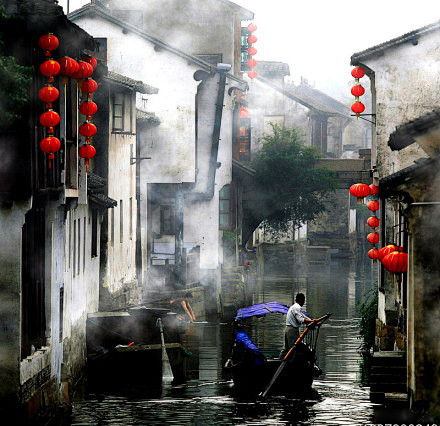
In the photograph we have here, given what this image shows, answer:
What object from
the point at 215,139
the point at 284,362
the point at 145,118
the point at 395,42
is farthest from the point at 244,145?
the point at 284,362

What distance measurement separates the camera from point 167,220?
38250 millimetres

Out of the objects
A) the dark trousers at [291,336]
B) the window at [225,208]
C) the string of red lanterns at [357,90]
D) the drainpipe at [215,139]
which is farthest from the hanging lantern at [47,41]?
the window at [225,208]

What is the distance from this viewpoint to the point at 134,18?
131ft

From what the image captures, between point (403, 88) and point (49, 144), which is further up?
point (403, 88)

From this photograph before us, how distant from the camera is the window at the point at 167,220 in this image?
3803 cm

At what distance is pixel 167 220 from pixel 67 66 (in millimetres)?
21767

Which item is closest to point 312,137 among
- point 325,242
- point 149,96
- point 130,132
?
point 325,242

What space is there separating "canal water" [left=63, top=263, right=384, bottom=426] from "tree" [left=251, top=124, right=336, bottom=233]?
20.2 metres

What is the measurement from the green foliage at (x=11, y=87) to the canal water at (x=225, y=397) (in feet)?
19.5

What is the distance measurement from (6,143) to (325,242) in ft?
186

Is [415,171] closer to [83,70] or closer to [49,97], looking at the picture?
[49,97]

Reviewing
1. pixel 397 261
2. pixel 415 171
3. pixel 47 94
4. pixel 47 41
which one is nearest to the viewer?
pixel 415 171

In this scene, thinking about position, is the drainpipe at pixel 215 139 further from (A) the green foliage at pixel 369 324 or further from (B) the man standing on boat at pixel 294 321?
(B) the man standing on boat at pixel 294 321

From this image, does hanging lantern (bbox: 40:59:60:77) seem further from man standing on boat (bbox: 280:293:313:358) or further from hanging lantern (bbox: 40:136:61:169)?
man standing on boat (bbox: 280:293:313:358)
